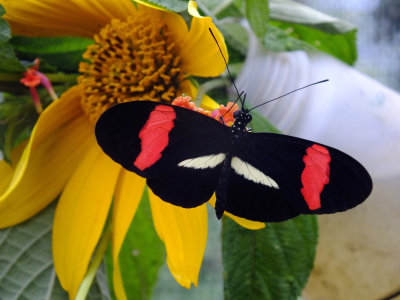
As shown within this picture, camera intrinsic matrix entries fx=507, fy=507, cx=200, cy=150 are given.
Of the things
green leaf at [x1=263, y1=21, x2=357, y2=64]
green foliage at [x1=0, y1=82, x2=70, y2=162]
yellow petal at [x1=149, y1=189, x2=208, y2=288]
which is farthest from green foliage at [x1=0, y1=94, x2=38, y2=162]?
green leaf at [x1=263, y1=21, x2=357, y2=64]

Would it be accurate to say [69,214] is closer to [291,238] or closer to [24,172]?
[24,172]

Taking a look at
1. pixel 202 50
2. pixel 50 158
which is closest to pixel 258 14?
pixel 202 50

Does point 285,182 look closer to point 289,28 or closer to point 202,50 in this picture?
point 202,50

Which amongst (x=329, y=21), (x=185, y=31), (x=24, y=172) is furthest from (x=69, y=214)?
(x=329, y=21)

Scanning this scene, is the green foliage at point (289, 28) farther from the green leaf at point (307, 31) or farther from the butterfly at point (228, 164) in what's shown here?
the butterfly at point (228, 164)

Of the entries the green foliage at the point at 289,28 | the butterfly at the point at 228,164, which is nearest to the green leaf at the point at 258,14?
the green foliage at the point at 289,28

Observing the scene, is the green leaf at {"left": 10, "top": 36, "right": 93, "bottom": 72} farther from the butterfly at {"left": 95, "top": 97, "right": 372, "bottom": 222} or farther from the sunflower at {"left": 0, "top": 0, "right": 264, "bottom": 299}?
the butterfly at {"left": 95, "top": 97, "right": 372, "bottom": 222}

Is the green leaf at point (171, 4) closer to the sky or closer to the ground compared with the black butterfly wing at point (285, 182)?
closer to the sky
